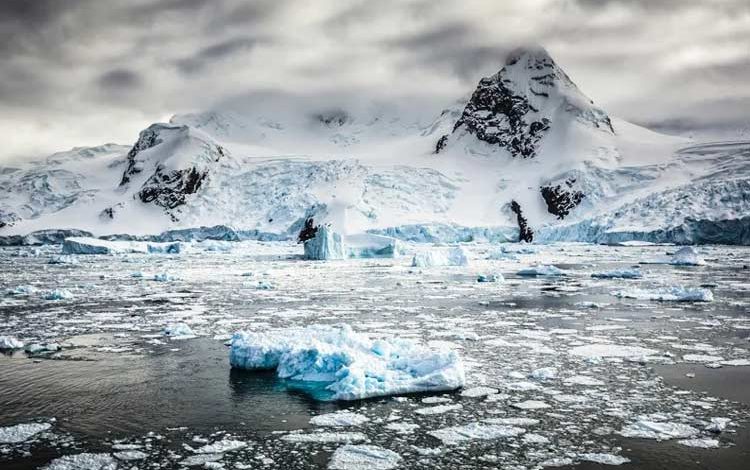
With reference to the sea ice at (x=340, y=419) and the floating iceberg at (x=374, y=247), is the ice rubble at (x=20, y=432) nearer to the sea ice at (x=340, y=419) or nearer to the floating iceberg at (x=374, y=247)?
the sea ice at (x=340, y=419)

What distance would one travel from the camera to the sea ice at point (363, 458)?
14.2ft

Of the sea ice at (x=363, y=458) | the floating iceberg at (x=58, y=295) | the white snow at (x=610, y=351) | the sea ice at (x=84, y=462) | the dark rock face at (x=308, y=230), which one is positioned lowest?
the sea ice at (x=363, y=458)

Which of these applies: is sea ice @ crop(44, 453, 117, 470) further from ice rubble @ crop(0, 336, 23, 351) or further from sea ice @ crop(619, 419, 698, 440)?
ice rubble @ crop(0, 336, 23, 351)

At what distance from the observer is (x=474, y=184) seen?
85.4 metres

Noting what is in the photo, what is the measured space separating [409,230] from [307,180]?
67.1 ft

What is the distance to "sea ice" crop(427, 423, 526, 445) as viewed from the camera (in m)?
4.92

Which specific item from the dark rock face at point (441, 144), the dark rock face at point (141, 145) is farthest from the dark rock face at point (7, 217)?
the dark rock face at point (441, 144)

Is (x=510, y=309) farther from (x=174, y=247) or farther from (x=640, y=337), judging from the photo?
(x=174, y=247)

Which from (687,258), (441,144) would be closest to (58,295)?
(687,258)

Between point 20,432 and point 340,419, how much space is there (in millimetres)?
3010

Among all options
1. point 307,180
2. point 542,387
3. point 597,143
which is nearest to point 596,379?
point 542,387

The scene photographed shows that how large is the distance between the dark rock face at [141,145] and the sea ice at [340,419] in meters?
94.8

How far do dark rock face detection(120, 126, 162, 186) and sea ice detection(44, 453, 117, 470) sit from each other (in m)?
Result: 95.1

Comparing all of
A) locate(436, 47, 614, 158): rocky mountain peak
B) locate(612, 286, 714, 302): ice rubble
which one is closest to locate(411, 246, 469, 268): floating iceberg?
locate(612, 286, 714, 302): ice rubble
